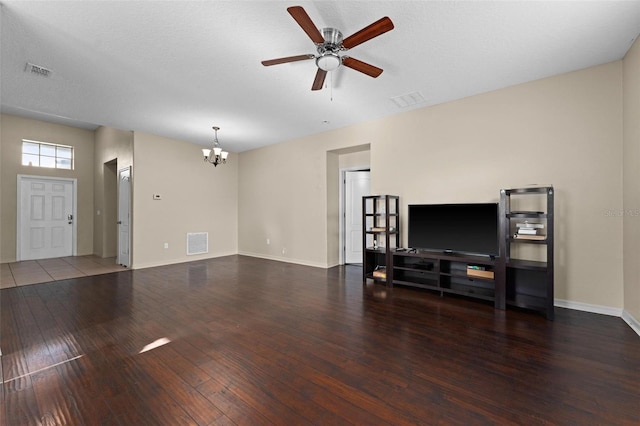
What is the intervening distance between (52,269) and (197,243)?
9.04 ft

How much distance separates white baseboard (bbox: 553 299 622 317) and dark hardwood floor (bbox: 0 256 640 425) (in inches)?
7.1

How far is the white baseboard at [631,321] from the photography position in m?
2.61

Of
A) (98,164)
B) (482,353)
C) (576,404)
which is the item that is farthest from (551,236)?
(98,164)

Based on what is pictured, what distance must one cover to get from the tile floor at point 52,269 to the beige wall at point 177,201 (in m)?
0.86

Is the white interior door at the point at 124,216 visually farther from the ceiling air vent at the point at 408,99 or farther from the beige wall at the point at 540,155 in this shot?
the ceiling air vent at the point at 408,99

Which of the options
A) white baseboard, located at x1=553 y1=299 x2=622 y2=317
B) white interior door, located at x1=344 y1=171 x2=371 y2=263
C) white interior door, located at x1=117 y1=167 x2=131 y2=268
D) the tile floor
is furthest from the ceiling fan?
the tile floor

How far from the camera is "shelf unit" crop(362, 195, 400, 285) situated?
4383 millimetres

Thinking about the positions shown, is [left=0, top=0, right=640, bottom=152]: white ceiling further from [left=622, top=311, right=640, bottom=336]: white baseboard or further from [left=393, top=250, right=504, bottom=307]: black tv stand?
[left=622, top=311, right=640, bottom=336]: white baseboard

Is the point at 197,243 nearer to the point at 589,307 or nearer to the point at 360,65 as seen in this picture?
the point at 360,65

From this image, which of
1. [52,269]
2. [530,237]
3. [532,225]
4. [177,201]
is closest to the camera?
[530,237]

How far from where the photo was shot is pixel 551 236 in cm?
299

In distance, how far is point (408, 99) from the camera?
4.07 metres

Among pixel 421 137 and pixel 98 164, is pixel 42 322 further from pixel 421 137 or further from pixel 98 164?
pixel 98 164

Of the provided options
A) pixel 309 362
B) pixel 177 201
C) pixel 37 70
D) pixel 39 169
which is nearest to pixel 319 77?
pixel 309 362
